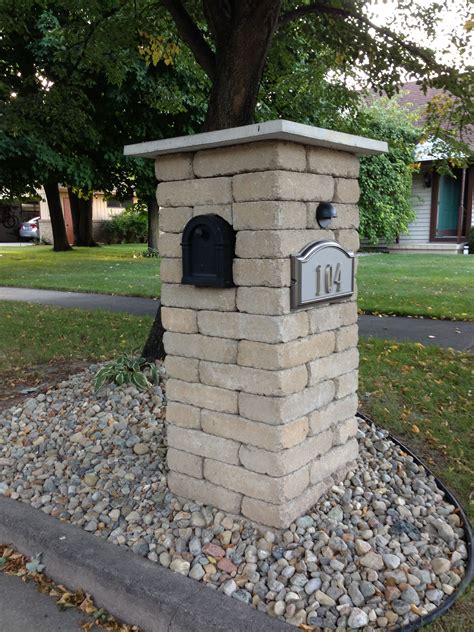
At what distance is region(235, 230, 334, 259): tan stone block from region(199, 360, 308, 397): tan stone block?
55cm

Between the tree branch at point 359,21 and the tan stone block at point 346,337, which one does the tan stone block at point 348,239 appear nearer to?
the tan stone block at point 346,337

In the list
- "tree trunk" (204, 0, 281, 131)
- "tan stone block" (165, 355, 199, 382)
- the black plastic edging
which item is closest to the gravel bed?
the black plastic edging

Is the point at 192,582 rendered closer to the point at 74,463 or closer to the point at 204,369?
the point at 204,369

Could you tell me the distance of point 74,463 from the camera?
3605 millimetres

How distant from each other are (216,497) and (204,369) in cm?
67

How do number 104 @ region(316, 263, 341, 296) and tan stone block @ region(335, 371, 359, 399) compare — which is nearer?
number 104 @ region(316, 263, 341, 296)

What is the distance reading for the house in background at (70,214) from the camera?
30500 mm

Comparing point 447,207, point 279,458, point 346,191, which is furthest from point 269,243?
point 447,207

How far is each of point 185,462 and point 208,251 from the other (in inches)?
45.8

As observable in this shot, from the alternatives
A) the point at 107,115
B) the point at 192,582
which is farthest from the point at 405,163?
the point at 192,582

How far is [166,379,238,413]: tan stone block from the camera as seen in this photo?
2878mm

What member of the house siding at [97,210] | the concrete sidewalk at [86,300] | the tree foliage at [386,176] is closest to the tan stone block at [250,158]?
the concrete sidewalk at [86,300]

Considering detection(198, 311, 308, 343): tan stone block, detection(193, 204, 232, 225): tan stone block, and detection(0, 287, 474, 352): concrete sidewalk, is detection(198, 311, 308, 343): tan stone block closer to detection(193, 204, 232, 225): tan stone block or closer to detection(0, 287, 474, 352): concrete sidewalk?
detection(193, 204, 232, 225): tan stone block

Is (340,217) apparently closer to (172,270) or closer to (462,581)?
(172,270)
